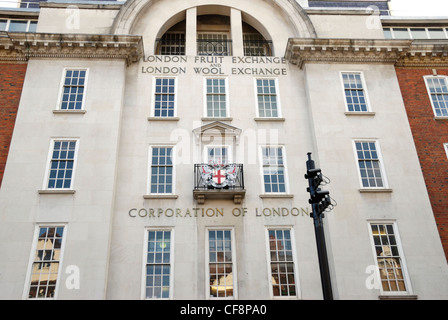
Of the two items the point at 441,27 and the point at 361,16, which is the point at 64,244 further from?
the point at 441,27

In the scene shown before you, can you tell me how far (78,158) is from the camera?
56.2ft

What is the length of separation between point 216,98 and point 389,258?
10.3 meters

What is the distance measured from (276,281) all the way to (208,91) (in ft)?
30.8

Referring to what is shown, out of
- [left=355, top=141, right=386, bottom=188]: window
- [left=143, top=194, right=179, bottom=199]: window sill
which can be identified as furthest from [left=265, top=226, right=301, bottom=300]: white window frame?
[left=143, top=194, right=179, bottom=199]: window sill

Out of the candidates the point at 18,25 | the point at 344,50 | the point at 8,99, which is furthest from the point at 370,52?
the point at 18,25

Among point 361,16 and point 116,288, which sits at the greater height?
point 361,16

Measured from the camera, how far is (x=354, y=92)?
1967cm

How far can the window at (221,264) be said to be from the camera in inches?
606

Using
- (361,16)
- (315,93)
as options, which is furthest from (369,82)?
(361,16)

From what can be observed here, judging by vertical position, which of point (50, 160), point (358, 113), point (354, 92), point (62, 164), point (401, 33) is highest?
point (401, 33)

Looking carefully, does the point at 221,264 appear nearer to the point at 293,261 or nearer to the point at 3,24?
the point at 293,261

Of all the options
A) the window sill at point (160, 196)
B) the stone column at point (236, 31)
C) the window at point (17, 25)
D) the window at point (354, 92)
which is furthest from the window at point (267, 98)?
the window at point (17, 25)

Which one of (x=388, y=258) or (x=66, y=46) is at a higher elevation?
(x=66, y=46)

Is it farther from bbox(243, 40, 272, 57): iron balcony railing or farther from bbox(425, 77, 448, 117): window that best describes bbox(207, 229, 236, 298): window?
bbox(425, 77, 448, 117): window
